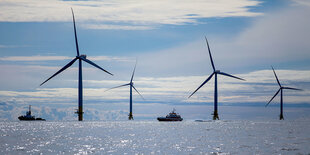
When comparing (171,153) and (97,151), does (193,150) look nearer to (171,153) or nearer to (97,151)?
(171,153)

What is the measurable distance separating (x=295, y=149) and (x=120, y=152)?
3990cm

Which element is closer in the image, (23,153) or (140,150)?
(23,153)

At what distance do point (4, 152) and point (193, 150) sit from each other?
41981mm

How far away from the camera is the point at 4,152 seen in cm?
9725

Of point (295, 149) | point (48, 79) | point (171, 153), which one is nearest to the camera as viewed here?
point (171, 153)

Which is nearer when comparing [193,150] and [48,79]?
[193,150]

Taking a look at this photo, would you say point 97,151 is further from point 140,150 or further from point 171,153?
point 171,153

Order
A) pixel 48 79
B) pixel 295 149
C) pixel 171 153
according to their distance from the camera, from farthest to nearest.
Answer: pixel 48 79, pixel 295 149, pixel 171 153

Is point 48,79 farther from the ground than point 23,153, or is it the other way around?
point 48,79

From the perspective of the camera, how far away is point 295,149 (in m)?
101

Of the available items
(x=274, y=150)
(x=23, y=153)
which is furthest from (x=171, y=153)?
(x=23, y=153)

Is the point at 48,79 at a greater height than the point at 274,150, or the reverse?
the point at 48,79

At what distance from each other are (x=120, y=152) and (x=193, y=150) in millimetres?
16680

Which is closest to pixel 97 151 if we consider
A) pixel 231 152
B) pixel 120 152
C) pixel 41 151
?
pixel 120 152
